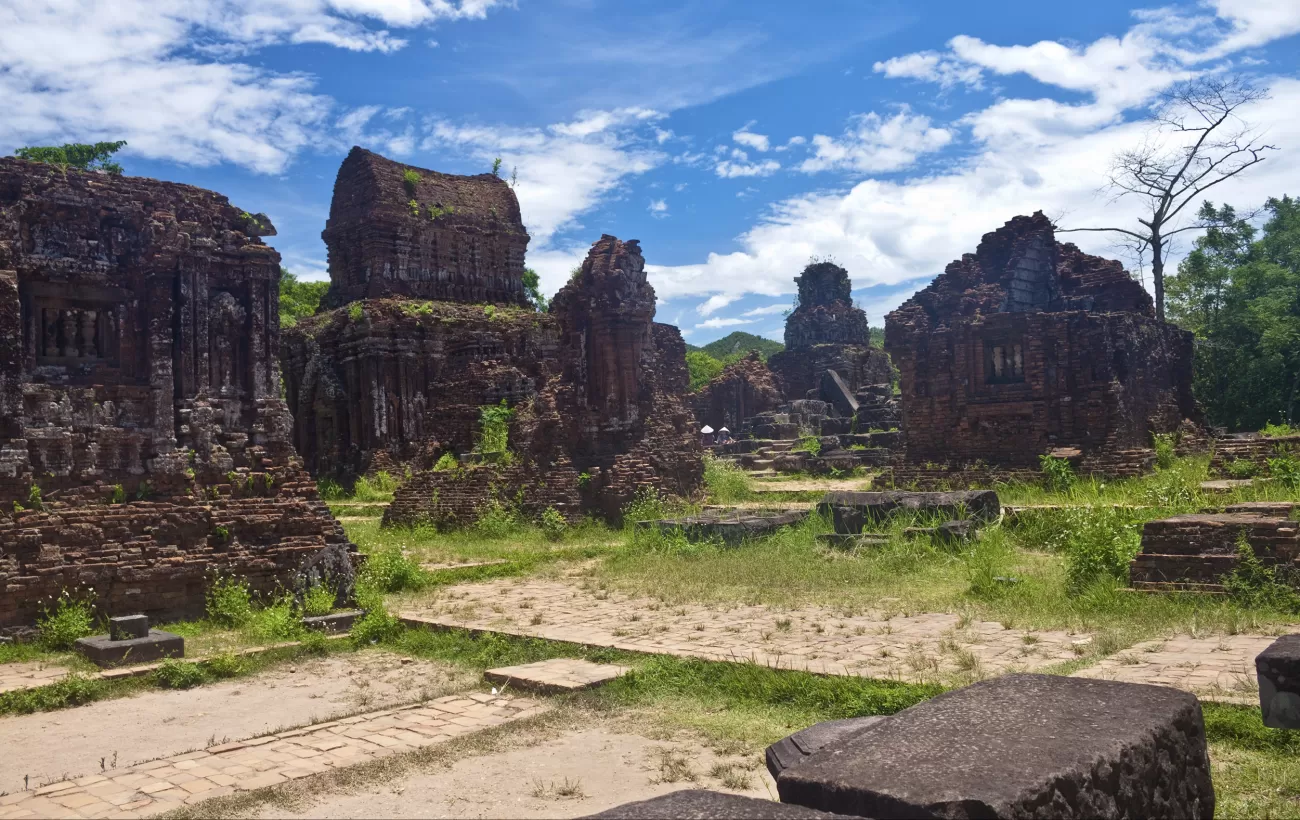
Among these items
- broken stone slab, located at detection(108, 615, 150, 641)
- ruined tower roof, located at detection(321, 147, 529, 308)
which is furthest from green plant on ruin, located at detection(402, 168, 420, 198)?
broken stone slab, located at detection(108, 615, 150, 641)

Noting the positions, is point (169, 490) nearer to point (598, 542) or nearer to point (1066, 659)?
point (598, 542)

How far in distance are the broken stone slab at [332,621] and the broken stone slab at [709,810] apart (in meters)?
6.88

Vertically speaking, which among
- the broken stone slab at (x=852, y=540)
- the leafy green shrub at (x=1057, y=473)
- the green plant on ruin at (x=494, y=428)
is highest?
the green plant on ruin at (x=494, y=428)

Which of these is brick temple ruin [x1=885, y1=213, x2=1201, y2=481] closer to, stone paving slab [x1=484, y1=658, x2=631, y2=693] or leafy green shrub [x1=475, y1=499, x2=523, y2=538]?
leafy green shrub [x1=475, y1=499, x2=523, y2=538]

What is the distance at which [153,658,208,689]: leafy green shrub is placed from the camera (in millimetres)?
7637

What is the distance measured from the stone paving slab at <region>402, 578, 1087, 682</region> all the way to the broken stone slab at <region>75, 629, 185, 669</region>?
2097 mm

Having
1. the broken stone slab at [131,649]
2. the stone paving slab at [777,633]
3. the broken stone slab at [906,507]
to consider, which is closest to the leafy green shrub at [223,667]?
the broken stone slab at [131,649]

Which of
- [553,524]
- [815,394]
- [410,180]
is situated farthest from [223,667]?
[815,394]

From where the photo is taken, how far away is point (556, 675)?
23.5 ft

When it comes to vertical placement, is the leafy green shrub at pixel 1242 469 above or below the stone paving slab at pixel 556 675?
above

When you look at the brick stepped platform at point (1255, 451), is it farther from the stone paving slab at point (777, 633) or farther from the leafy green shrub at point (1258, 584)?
the stone paving slab at point (777, 633)

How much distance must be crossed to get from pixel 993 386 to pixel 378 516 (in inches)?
489

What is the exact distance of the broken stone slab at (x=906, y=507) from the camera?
1399 cm

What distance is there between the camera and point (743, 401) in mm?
39125
